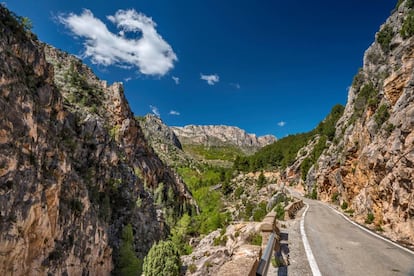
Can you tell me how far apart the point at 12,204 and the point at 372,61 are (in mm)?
41328

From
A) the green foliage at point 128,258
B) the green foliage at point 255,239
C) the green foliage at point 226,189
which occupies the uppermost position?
the green foliage at point 226,189

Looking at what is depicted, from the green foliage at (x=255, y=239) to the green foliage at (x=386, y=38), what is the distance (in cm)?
2789

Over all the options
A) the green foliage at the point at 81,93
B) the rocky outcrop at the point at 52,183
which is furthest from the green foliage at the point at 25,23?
the green foliage at the point at 81,93

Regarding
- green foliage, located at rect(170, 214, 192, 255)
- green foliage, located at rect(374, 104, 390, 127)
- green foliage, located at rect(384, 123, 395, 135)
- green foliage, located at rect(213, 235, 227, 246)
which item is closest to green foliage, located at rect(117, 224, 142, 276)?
green foliage, located at rect(170, 214, 192, 255)

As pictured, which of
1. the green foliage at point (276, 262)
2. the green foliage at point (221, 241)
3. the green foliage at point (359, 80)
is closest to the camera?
the green foliage at point (276, 262)

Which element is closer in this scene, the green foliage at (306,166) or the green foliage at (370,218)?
the green foliage at (370,218)

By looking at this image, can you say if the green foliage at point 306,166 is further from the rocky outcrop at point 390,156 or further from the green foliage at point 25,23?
the green foliage at point 25,23

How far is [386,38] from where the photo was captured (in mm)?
27781

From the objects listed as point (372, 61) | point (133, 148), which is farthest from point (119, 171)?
point (372, 61)

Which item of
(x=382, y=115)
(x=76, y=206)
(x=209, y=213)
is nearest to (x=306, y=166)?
(x=209, y=213)

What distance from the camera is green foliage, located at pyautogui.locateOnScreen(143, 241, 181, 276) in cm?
2848

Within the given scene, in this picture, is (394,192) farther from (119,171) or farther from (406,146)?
(119,171)

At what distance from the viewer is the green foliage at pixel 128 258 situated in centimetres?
3675

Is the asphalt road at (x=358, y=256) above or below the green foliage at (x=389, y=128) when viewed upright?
below
